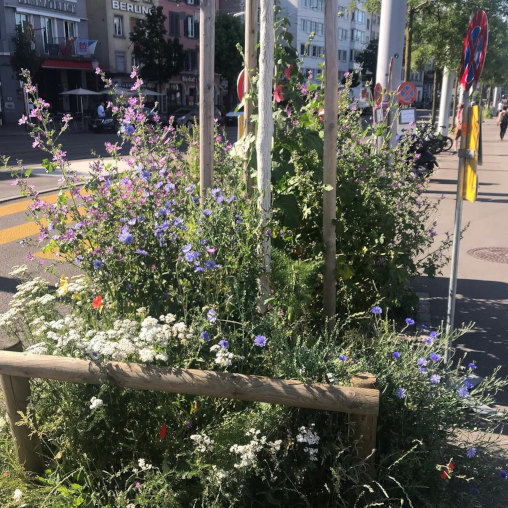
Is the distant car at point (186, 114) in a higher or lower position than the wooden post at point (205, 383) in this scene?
higher

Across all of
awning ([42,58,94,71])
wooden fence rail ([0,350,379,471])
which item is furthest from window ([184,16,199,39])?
wooden fence rail ([0,350,379,471])

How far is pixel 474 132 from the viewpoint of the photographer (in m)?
4.15

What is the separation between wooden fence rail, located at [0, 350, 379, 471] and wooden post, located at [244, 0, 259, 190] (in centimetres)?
196

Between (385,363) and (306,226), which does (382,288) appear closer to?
(306,226)

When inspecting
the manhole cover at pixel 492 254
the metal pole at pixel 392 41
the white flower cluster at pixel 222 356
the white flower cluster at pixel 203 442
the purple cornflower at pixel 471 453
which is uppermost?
the metal pole at pixel 392 41

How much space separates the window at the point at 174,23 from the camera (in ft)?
175

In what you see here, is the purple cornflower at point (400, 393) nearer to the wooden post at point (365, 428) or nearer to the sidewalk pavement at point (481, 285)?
the wooden post at point (365, 428)

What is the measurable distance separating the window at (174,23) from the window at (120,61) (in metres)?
6.94

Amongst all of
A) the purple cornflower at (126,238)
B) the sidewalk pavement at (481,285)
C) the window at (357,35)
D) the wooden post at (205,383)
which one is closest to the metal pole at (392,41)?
the sidewalk pavement at (481,285)

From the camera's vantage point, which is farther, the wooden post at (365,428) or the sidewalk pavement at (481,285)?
the sidewalk pavement at (481,285)

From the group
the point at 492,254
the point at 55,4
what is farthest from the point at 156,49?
the point at 492,254

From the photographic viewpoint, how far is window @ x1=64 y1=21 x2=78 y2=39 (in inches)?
1763

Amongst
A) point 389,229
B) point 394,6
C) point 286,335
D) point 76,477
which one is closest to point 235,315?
point 286,335

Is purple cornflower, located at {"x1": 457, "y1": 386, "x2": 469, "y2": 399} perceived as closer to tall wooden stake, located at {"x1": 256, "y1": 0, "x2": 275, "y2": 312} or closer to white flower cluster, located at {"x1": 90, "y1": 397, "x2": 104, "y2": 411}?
tall wooden stake, located at {"x1": 256, "y1": 0, "x2": 275, "y2": 312}
